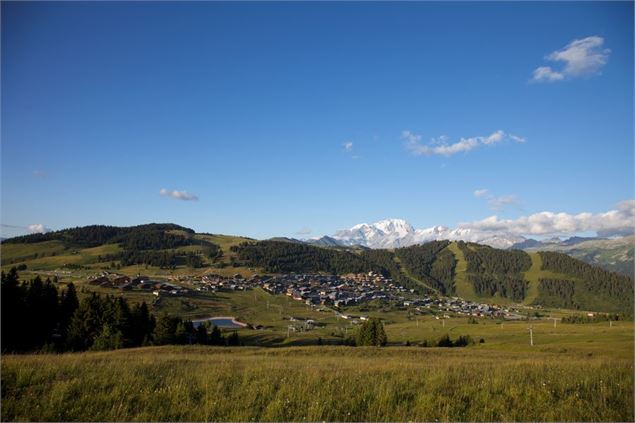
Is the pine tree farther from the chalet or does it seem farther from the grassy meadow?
Result: the chalet

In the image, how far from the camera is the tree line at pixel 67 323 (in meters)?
46.6

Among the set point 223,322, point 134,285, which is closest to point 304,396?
point 223,322

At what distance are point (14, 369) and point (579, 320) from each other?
20031 centimetres

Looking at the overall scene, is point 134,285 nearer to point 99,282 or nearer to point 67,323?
point 99,282

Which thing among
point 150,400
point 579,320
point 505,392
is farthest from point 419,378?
point 579,320

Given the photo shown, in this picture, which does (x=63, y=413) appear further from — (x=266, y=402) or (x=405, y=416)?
(x=405, y=416)

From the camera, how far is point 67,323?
5678 cm

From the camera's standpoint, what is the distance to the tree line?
46625 millimetres

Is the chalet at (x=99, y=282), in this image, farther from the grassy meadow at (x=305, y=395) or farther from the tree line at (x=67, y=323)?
the grassy meadow at (x=305, y=395)

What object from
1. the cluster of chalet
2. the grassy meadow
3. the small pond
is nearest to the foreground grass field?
the grassy meadow

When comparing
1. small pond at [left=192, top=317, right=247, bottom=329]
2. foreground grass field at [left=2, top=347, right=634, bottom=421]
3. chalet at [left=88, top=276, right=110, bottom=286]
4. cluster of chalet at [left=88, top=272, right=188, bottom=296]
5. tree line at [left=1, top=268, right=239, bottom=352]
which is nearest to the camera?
foreground grass field at [left=2, top=347, right=634, bottom=421]

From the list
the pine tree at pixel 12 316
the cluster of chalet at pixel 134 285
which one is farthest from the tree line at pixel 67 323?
the cluster of chalet at pixel 134 285

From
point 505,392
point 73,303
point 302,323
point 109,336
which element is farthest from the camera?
point 302,323

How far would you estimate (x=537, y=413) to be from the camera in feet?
30.9
